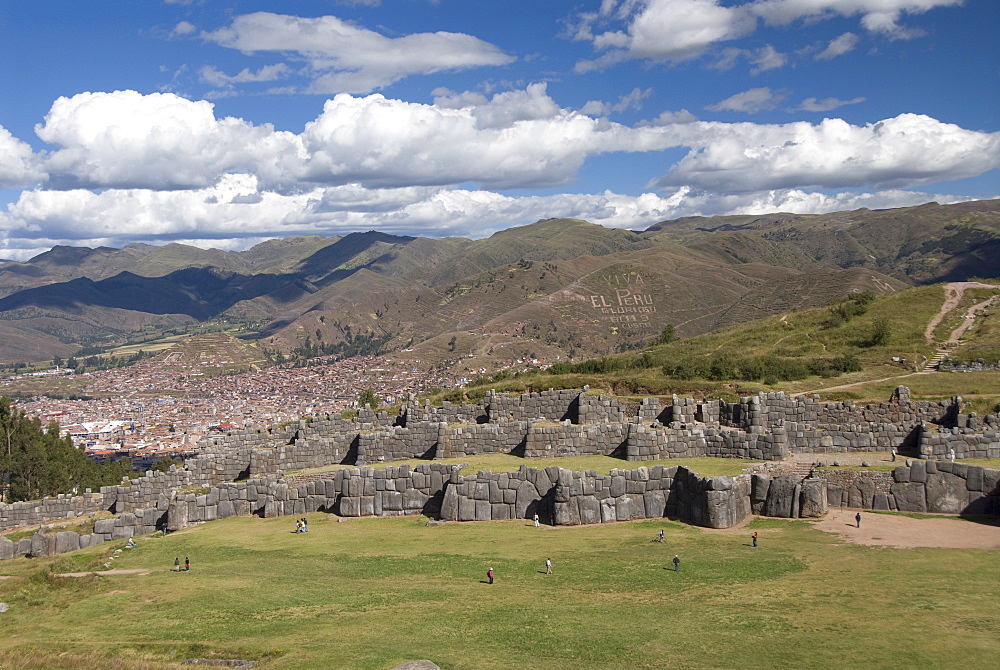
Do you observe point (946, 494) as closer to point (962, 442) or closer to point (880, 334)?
point (962, 442)

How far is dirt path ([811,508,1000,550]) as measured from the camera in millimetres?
20969

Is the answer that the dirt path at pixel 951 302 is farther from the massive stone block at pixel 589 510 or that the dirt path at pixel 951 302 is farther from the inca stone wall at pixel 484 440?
the massive stone block at pixel 589 510

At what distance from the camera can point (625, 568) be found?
2034cm

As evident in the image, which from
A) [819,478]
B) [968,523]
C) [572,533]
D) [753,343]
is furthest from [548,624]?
[753,343]

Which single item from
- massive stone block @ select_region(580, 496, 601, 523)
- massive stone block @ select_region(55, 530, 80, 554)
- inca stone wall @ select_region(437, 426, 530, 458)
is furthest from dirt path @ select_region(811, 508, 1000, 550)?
massive stone block @ select_region(55, 530, 80, 554)

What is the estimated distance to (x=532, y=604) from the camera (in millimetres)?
18031

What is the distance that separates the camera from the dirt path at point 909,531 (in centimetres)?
2097

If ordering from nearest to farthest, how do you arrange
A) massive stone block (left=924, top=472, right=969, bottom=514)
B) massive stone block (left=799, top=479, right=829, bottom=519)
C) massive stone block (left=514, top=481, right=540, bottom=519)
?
massive stone block (left=924, top=472, right=969, bottom=514) < massive stone block (left=799, top=479, right=829, bottom=519) < massive stone block (left=514, top=481, right=540, bottom=519)

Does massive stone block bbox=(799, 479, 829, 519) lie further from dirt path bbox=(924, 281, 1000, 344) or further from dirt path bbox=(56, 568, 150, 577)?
dirt path bbox=(924, 281, 1000, 344)

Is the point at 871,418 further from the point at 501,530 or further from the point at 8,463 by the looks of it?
the point at 8,463

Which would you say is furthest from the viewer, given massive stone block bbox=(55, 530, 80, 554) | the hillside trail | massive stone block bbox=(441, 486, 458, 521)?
the hillside trail

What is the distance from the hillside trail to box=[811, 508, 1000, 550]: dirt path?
15.3 meters

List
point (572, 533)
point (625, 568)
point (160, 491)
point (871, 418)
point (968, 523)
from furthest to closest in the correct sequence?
point (160, 491), point (871, 418), point (572, 533), point (968, 523), point (625, 568)

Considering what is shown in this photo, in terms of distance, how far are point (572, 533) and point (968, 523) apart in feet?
38.6
